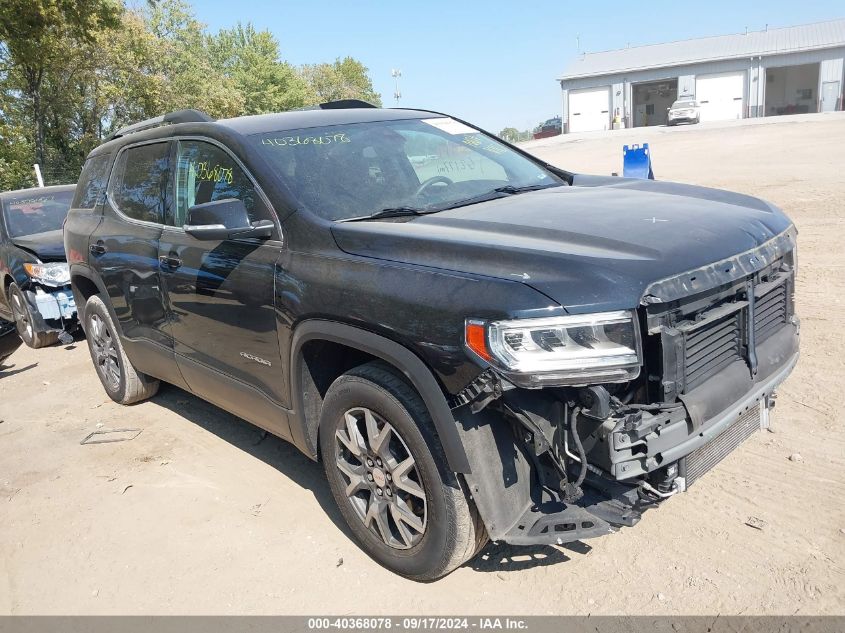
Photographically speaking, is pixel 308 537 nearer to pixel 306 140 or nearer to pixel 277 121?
pixel 306 140

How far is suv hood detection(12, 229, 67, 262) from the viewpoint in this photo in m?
7.53

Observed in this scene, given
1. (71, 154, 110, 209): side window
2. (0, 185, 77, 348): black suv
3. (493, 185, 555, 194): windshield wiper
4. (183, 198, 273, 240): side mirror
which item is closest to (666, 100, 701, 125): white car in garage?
(0, 185, 77, 348): black suv

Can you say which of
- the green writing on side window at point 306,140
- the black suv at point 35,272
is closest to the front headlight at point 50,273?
the black suv at point 35,272

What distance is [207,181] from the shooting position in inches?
151

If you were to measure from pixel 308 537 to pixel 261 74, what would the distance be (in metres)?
55.4

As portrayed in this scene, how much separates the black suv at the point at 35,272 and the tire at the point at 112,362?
2301mm

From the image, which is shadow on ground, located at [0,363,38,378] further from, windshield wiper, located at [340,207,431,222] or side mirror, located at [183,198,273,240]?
windshield wiper, located at [340,207,431,222]

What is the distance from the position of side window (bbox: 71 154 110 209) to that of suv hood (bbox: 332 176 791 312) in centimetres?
304

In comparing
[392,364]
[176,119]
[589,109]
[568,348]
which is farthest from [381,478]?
[589,109]

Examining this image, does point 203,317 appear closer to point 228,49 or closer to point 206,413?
point 206,413

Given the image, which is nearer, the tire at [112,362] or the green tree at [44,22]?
the tire at [112,362]

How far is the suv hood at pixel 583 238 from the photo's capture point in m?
2.36

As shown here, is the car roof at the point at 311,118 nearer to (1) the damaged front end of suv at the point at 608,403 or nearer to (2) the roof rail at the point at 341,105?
(2) the roof rail at the point at 341,105

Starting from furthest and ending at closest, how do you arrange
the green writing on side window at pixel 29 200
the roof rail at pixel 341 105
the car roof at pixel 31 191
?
the car roof at pixel 31 191, the green writing on side window at pixel 29 200, the roof rail at pixel 341 105
